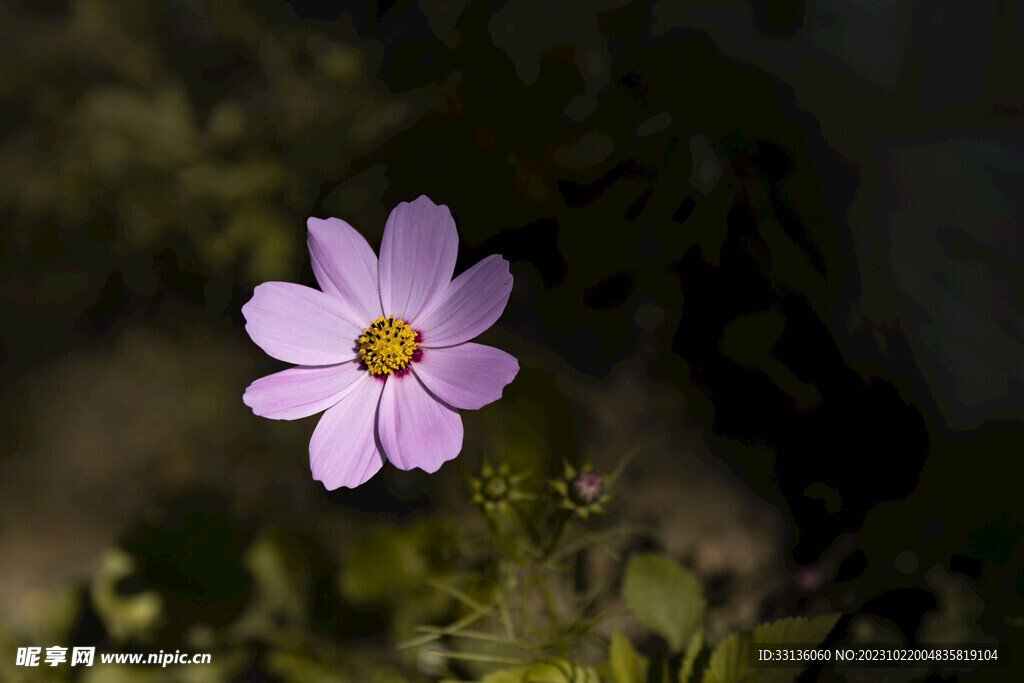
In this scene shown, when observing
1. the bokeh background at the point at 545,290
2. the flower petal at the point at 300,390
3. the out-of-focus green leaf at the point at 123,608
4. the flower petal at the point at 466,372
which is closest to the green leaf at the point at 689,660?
the bokeh background at the point at 545,290

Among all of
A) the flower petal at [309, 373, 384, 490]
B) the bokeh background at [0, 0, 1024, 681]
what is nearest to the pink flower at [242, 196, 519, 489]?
the flower petal at [309, 373, 384, 490]

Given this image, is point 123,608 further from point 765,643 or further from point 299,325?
point 765,643

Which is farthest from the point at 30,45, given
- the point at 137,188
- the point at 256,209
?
the point at 256,209

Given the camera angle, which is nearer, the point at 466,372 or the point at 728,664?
the point at 466,372

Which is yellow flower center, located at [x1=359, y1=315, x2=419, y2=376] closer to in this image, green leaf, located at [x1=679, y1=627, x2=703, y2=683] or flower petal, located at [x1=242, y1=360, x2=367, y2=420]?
flower petal, located at [x1=242, y1=360, x2=367, y2=420]

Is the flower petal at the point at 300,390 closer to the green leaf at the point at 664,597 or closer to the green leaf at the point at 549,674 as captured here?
the green leaf at the point at 549,674

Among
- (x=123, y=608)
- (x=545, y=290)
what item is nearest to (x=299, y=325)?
(x=545, y=290)
